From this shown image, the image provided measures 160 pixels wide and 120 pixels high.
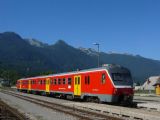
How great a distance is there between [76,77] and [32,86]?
28.0 metres

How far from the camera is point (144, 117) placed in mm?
19875

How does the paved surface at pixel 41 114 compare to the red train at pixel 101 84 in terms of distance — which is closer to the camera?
the paved surface at pixel 41 114

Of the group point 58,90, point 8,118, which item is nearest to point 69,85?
point 58,90

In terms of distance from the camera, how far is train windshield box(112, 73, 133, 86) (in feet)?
96.8

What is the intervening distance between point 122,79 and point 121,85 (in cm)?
76

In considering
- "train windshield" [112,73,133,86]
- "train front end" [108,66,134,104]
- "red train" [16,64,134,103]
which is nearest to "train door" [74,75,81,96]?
"red train" [16,64,134,103]

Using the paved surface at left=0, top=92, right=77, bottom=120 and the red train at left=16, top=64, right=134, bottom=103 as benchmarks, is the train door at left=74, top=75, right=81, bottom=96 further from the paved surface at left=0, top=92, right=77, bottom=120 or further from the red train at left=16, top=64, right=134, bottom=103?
the paved surface at left=0, top=92, right=77, bottom=120

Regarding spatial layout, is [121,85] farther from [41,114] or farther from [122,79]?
[41,114]

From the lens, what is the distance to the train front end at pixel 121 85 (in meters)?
29.0

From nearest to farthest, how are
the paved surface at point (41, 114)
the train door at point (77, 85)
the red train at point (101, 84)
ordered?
1. the paved surface at point (41, 114)
2. the red train at point (101, 84)
3. the train door at point (77, 85)

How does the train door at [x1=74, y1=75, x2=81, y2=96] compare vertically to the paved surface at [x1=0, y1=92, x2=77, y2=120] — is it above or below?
above

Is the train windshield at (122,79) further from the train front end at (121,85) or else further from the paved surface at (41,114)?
the paved surface at (41,114)

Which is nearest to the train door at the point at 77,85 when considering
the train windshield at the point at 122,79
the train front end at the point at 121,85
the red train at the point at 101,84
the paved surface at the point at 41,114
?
the red train at the point at 101,84

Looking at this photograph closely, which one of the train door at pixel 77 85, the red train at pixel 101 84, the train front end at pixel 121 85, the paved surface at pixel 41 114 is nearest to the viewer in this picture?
the paved surface at pixel 41 114
